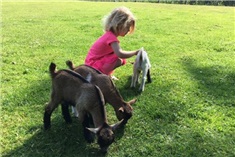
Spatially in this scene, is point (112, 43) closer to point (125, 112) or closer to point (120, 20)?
point (120, 20)

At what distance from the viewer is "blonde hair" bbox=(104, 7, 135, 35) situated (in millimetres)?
5324

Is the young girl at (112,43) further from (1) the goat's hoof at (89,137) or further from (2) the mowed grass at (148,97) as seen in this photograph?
(1) the goat's hoof at (89,137)

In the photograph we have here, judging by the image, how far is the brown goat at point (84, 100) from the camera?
11.8 ft

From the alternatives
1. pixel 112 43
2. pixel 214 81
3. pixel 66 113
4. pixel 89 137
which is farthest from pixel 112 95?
pixel 214 81

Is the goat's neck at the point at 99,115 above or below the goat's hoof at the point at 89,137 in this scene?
above

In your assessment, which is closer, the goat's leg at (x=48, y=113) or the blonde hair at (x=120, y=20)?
the goat's leg at (x=48, y=113)

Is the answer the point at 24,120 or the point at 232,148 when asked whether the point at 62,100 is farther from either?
the point at 232,148

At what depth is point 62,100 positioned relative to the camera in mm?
4086

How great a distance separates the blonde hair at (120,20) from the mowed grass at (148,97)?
111 cm

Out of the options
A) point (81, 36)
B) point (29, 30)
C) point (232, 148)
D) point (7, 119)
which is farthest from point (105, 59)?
point (29, 30)

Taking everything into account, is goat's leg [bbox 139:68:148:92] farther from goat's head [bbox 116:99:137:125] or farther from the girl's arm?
goat's head [bbox 116:99:137:125]

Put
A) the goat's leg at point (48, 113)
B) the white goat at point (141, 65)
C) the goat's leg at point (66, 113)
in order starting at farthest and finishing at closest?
the white goat at point (141, 65) < the goat's leg at point (66, 113) < the goat's leg at point (48, 113)

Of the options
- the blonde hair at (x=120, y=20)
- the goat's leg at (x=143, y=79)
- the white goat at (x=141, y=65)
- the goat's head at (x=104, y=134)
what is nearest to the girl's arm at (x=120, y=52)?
the white goat at (x=141, y=65)

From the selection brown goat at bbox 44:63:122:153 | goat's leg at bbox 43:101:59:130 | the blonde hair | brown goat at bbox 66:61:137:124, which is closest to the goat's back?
brown goat at bbox 44:63:122:153
